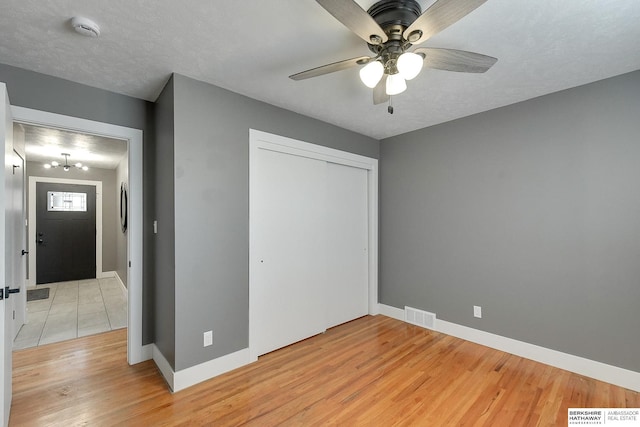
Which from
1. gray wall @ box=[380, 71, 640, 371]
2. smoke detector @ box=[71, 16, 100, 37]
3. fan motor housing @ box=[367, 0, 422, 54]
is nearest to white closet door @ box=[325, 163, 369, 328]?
gray wall @ box=[380, 71, 640, 371]

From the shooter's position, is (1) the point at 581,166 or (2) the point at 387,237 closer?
(1) the point at 581,166

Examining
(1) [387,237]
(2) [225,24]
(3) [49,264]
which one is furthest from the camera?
(3) [49,264]

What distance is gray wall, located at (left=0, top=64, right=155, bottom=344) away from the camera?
2055 millimetres

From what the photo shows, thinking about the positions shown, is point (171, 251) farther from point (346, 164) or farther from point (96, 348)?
point (346, 164)

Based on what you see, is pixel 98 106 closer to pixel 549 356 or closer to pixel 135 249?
pixel 135 249

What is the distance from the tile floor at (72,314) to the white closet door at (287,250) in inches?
83.5

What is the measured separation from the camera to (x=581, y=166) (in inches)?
93.5

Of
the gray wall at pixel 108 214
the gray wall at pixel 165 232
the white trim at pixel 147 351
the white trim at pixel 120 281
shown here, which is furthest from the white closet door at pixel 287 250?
the gray wall at pixel 108 214

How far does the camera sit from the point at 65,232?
5758mm

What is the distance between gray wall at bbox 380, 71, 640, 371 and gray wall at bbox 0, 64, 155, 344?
2.92m

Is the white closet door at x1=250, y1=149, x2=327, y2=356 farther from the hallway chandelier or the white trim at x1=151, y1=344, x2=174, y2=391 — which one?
the hallway chandelier

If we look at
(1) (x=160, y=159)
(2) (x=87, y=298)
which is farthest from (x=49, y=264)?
(1) (x=160, y=159)

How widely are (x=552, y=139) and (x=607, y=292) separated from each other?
1.37 meters

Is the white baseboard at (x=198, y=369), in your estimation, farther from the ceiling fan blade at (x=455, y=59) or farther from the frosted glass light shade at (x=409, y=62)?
the ceiling fan blade at (x=455, y=59)
